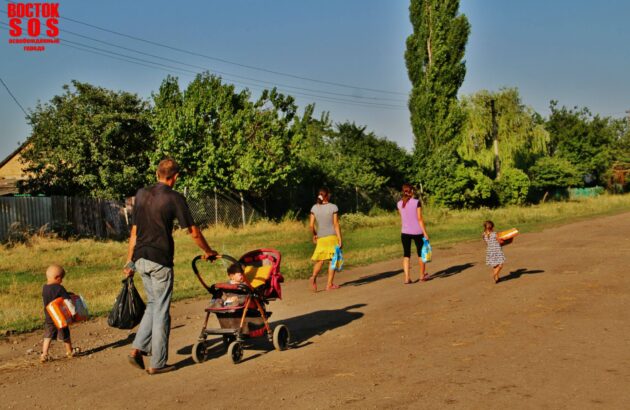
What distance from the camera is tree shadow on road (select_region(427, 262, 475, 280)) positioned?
15.4 m

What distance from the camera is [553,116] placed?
80.2m

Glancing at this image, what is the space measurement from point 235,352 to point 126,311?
1.28m

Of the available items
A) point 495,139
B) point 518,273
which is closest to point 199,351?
point 518,273

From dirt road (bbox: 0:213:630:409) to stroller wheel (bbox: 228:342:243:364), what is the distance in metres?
0.08

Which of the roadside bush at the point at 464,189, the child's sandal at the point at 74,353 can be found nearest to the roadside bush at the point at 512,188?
the roadside bush at the point at 464,189

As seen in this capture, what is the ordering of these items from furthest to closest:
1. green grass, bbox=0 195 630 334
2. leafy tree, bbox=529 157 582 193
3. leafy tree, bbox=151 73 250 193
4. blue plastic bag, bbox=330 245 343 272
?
1. leafy tree, bbox=529 157 582 193
2. leafy tree, bbox=151 73 250 193
3. green grass, bbox=0 195 630 334
4. blue plastic bag, bbox=330 245 343 272

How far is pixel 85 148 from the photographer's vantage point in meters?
33.2

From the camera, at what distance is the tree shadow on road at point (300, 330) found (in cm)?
845

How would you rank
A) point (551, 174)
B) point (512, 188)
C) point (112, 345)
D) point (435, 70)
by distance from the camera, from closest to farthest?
point (112, 345) → point (435, 70) → point (512, 188) → point (551, 174)

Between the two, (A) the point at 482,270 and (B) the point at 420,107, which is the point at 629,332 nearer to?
(A) the point at 482,270

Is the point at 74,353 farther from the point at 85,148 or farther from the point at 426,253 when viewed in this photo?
the point at 85,148

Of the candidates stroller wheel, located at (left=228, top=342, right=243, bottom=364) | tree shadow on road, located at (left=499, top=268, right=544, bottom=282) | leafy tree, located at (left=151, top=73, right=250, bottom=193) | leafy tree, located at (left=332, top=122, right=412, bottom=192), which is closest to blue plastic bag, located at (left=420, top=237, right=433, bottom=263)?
tree shadow on road, located at (left=499, top=268, right=544, bottom=282)

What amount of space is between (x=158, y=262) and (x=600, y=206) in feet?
148

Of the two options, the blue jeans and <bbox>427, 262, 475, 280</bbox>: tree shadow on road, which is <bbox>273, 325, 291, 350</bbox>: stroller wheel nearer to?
the blue jeans
